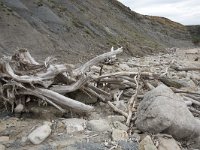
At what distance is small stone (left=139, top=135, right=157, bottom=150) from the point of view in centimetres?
612

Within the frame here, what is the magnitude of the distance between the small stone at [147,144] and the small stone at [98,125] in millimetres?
613

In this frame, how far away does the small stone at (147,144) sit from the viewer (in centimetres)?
612

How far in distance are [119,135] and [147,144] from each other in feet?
1.46

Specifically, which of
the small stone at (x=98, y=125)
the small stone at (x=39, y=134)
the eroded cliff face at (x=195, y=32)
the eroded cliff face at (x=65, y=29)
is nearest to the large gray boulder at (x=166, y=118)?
the small stone at (x=98, y=125)

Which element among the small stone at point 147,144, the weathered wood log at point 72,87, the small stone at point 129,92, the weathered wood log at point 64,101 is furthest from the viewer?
the small stone at point 129,92

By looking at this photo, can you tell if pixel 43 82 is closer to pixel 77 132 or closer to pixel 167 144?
pixel 77 132

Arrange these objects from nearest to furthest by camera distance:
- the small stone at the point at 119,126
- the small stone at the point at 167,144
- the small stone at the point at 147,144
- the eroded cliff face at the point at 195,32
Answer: the small stone at the point at 147,144 → the small stone at the point at 167,144 → the small stone at the point at 119,126 → the eroded cliff face at the point at 195,32

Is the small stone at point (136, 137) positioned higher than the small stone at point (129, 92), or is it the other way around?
the small stone at point (129, 92)

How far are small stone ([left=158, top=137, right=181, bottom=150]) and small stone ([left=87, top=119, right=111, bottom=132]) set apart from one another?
0.79m

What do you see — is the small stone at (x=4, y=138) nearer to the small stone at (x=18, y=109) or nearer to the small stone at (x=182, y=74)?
the small stone at (x=18, y=109)

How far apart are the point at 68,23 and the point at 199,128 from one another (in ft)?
51.1

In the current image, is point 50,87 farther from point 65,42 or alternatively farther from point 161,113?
point 65,42

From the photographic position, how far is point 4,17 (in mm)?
17906

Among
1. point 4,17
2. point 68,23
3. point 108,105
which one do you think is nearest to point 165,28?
point 68,23
